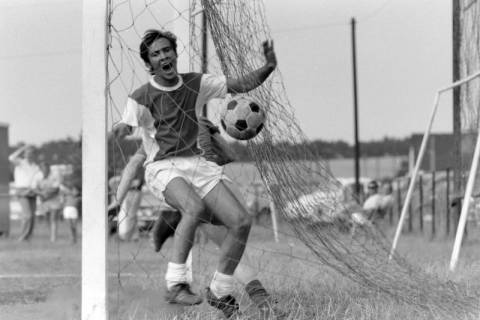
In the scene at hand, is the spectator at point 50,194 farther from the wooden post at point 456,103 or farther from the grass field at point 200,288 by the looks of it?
the wooden post at point 456,103

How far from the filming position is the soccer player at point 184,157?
618 centimetres

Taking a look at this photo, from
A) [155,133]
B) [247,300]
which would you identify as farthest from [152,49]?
[247,300]

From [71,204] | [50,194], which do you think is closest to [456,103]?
[71,204]

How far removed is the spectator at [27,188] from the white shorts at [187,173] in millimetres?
12146

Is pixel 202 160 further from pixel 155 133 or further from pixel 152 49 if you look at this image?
pixel 152 49

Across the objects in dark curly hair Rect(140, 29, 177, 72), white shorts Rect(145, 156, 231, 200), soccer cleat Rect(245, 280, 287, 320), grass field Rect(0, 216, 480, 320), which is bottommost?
grass field Rect(0, 216, 480, 320)

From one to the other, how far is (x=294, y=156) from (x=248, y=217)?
0.83m

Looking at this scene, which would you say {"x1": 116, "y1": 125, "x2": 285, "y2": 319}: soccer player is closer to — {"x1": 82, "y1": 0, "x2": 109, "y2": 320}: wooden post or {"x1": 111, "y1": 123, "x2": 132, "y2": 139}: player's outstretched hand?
{"x1": 111, "y1": 123, "x2": 132, "y2": 139}: player's outstretched hand

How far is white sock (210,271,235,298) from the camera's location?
6.12 metres

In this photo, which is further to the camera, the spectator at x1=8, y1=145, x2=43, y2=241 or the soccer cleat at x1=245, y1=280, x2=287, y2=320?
the spectator at x1=8, y1=145, x2=43, y2=241

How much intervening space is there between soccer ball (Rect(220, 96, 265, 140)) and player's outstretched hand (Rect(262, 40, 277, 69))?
1.14ft

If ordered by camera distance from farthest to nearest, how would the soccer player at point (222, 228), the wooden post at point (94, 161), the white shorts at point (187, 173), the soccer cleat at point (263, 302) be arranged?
the white shorts at point (187, 173)
the soccer player at point (222, 228)
the soccer cleat at point (263, 302)
the wooden post at point (94, 161)

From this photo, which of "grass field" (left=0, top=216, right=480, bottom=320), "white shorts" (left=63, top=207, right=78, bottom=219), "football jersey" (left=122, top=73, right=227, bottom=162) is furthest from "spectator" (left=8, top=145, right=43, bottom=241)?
"football jersey" (left=122, top=73, right=227, bottom=162)

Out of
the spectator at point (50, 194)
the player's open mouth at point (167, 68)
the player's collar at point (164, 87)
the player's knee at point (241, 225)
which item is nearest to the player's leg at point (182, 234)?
the player's knee at point (241, 225)
